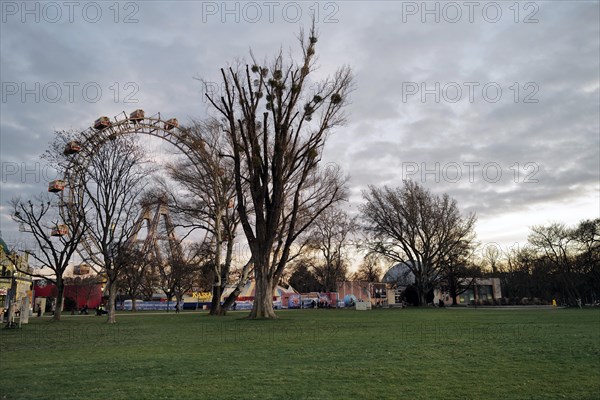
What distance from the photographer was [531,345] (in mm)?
11781

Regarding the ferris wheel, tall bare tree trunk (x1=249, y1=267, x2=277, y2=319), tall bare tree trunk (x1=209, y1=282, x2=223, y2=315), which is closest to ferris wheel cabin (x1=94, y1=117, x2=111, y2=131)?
the ferris wheel

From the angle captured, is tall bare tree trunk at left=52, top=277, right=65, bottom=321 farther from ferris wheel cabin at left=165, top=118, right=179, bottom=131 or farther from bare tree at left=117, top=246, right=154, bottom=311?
ferris wheel cabin at left=165, top=118, right=179, bottom=131

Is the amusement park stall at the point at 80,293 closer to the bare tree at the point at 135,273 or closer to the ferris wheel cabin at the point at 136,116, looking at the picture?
the bare tree at the point at 135,273

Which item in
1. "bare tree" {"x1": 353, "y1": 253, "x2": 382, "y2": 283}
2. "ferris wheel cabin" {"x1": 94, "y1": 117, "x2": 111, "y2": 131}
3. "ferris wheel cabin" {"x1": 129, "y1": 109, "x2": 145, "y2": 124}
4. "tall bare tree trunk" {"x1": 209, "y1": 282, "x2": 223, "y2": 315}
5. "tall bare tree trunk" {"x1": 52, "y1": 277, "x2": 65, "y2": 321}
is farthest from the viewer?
"bare tree" {"x1": 353, "y1": 253, "x2": 382, "y2": 283}

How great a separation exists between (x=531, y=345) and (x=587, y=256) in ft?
167

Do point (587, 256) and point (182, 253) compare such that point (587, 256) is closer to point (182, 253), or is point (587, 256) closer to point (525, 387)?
point (182, 253)

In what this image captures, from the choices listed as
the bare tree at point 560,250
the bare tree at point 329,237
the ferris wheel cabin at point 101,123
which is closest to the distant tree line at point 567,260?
the bare tree at point 560,250

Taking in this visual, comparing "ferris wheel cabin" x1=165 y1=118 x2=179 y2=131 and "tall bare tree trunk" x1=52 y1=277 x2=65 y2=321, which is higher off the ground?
"ferris wheel cabin" x1=165 y1=118 x2=179 y2=131

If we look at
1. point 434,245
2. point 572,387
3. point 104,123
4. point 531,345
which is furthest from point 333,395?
point 434,245

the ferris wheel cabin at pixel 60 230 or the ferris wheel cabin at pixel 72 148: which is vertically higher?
the ferris wheel cabin at pixel 72 148

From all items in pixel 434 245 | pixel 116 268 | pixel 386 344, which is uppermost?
pixel 434 245

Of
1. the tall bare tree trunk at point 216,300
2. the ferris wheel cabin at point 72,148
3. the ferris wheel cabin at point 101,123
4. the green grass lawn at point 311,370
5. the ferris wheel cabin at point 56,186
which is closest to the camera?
Result: the green grass lawn at point 311,370

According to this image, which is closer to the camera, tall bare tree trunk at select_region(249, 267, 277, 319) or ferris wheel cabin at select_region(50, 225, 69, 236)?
tall bare tree trunk at select_region(249, 267, 277, 319)

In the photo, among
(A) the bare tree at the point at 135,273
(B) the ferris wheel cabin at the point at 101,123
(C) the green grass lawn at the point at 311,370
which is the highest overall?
(B) the ferris wheel cabin at the point at 101,123
